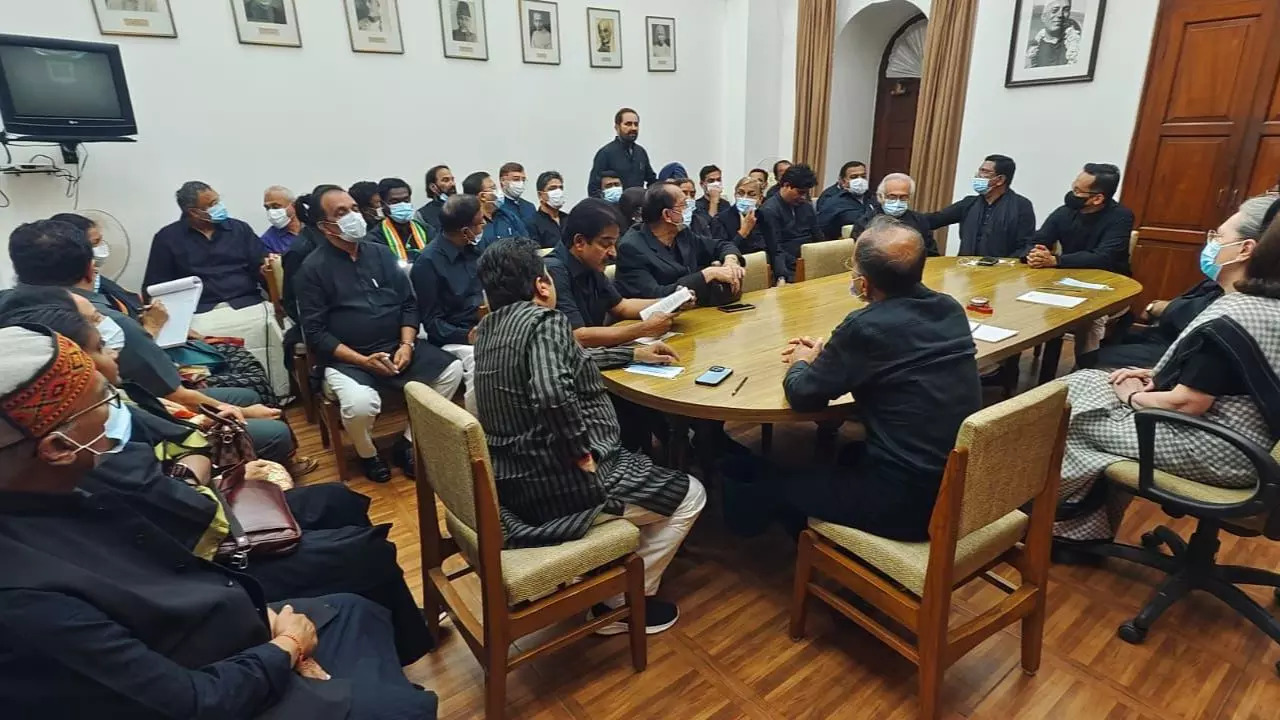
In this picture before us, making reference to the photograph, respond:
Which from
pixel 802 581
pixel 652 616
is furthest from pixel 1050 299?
pixel 652 616

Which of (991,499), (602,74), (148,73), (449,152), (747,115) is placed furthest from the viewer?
(747,115)

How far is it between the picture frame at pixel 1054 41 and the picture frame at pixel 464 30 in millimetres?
4240

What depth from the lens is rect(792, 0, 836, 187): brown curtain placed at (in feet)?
21.4

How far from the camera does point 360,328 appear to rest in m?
2.99

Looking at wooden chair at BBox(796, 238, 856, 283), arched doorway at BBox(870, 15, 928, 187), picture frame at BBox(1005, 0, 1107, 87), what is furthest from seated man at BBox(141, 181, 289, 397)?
arched doorway at BBox(870, 15, 928, 187)

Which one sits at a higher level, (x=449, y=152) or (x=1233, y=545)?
(x=449, y=152)

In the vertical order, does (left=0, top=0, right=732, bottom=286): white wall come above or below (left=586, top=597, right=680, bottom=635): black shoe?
above

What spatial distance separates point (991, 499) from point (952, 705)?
2.08 ft

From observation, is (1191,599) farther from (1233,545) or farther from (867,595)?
(867,595)

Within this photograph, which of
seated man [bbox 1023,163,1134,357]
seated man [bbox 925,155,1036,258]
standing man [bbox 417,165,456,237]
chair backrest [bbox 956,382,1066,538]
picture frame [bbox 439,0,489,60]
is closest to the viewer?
chair backrest [bbox 956,382,1066,538]

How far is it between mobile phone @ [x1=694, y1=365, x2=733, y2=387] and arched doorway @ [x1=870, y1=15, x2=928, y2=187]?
5998 millimetres

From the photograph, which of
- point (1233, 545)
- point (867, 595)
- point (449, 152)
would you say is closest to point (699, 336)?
point (867, 595)

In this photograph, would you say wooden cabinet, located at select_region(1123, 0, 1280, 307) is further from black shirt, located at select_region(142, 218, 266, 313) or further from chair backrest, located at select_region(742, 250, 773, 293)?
black shirt, located at select_region(142, 218, 266, 313)

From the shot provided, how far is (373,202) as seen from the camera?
4.38 metres
